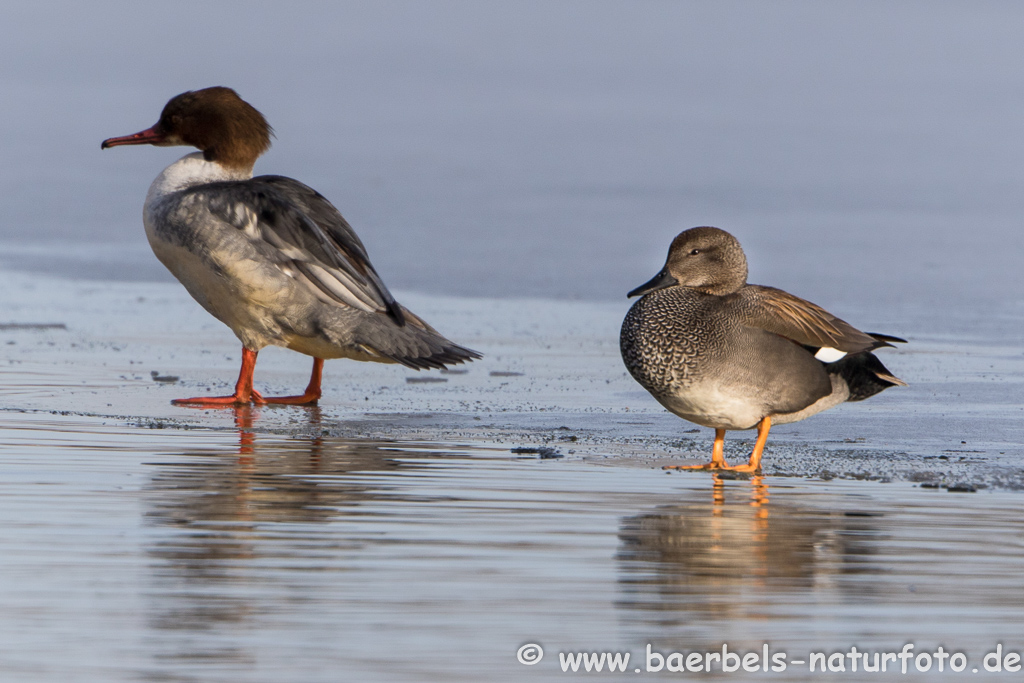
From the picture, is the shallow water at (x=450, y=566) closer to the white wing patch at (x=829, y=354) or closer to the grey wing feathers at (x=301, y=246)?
the white wing patch at (x=829, y=354)

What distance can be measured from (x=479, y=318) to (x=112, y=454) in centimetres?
592

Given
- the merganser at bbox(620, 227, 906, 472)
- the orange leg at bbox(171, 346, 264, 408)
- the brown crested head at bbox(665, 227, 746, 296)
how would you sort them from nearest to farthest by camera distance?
the merganser at bbox(620, 227, 906, 472) < the brown crested head at bbox(665, 227, 746, 296) < the orange leg at bbox(171, 346, 264, 408)

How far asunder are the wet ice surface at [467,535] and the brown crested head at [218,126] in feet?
4.86

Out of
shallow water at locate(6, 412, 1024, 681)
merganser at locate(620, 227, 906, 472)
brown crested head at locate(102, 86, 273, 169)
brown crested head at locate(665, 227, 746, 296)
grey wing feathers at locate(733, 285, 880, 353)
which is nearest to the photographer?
shallow water at locate(6, 412, 1024, 681)

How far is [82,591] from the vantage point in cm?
307

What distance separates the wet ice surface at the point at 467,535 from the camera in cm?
280

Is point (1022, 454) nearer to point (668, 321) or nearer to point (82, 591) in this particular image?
point (668, 321)

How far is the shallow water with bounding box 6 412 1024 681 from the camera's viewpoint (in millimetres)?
2746

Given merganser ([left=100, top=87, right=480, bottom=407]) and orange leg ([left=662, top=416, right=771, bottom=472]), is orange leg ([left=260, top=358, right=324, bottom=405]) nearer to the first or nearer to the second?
merganser ([left=100, top=87, right=480, bottom=407])

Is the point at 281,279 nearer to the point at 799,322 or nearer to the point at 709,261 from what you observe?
the point at 709,261

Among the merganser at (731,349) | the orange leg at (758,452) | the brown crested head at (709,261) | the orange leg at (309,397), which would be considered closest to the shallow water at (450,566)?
the orange leg at (758,452)

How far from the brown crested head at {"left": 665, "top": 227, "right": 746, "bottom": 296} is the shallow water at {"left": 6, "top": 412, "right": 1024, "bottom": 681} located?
3.23ft

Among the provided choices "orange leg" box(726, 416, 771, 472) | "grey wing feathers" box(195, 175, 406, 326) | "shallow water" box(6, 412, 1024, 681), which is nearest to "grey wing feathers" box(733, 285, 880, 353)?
"orange leg" box(726, 416, 771, 472)

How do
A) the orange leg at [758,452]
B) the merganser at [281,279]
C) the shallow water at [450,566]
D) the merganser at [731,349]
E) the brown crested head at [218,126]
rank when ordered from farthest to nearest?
the brown crested head at [218,126]
the merganser at [281,279]
the merganser at [731,349]
the orange leg at [758,452]
the shallow water at [450,566]
